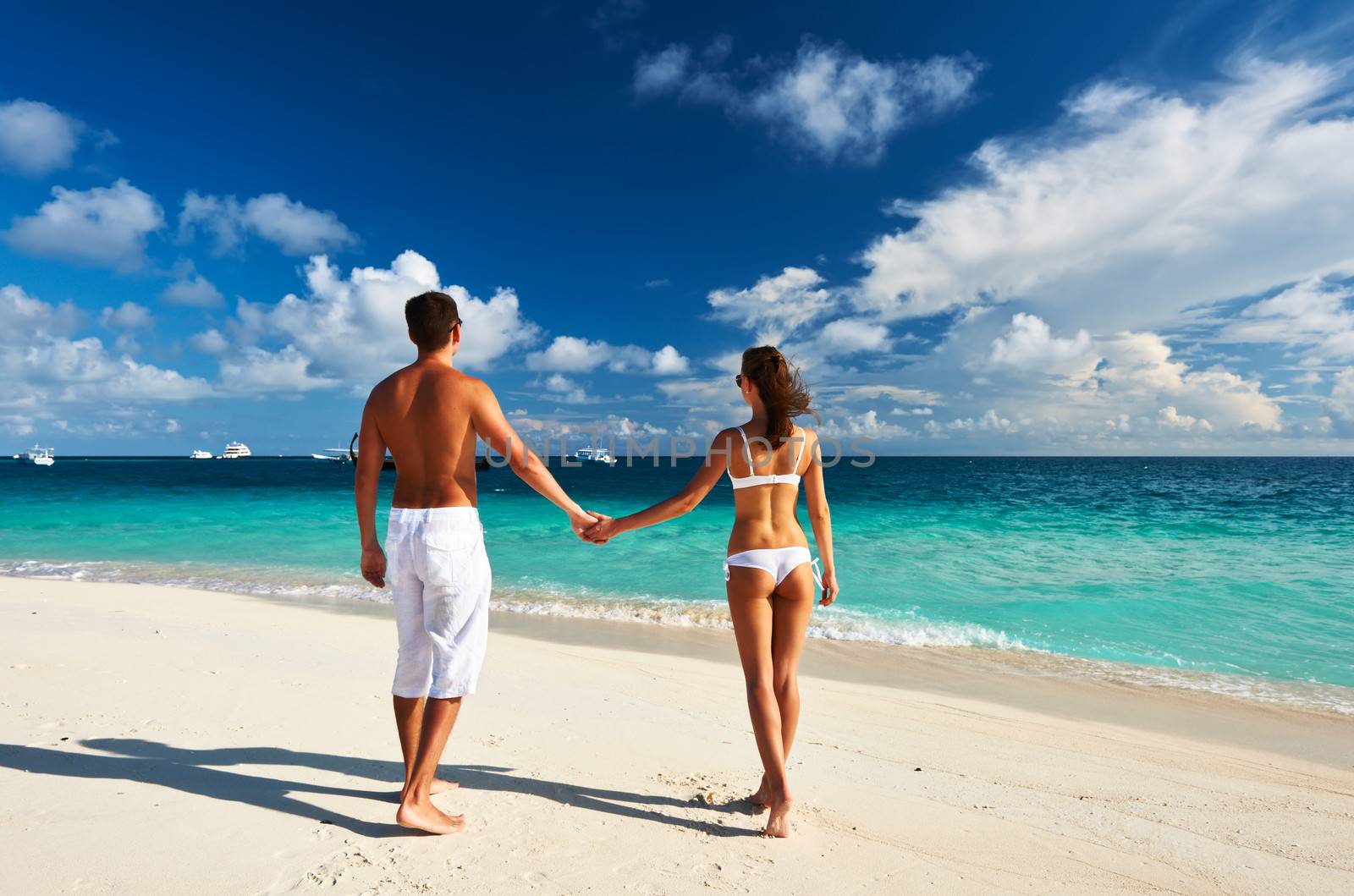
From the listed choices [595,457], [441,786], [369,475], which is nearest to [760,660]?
[441,786]

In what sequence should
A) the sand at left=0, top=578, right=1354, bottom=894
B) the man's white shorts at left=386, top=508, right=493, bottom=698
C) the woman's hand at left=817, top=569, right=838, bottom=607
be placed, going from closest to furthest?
the sand at left=0, top=578, right=1354, bottom=894
the man's white shorts at left=386, top=508, right=493, bottom=698
the woman's hand at left=817, top=569, right=838, bottom=607

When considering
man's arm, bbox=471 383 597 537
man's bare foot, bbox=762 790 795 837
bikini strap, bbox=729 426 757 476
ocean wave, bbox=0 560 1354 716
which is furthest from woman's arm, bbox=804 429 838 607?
ocean wave, bbox=0 560 1354 716

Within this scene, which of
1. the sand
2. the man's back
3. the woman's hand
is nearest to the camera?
the sand

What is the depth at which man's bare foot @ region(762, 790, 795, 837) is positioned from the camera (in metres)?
3.15

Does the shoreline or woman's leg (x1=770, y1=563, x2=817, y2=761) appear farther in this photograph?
the shoreline

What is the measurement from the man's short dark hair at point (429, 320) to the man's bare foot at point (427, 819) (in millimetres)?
2160

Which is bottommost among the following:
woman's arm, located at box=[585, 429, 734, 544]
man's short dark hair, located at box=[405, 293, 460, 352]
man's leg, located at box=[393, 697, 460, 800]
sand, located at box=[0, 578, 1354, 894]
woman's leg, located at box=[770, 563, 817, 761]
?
sand, located at box=[0, 578, 1354, 894]

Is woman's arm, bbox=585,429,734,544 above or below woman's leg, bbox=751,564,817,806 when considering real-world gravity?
above

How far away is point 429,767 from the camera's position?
3.07 metres

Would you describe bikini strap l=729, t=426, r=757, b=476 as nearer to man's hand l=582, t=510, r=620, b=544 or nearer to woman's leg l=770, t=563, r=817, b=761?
woman's leg l=770, t=563, r=817, b=761

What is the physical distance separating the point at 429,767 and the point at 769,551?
191 centimetres

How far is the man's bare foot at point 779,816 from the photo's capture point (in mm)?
3150

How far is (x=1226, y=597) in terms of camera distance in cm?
1207

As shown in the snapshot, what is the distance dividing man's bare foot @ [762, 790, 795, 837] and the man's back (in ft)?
6.77
